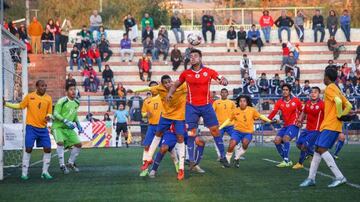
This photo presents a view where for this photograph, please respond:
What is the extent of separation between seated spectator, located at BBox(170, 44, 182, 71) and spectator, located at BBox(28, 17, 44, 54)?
6622 millimetres

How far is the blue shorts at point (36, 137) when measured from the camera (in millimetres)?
18391

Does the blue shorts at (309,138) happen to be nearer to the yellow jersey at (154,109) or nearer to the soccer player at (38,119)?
the yellow jersey at (154,109)

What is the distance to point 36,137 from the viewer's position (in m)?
18.5

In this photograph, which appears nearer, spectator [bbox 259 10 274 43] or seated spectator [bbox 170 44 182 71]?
seated spectator [bbox 170 44 182 71]

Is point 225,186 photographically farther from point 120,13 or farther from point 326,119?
point 120,13

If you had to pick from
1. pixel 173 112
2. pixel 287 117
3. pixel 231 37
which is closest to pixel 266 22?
pixel 231 37

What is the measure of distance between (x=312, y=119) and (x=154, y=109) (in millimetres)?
3441

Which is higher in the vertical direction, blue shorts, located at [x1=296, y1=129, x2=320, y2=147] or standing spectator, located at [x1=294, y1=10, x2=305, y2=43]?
standing spectator, located at [x1=294, y1=10, x2=305, y2=43]

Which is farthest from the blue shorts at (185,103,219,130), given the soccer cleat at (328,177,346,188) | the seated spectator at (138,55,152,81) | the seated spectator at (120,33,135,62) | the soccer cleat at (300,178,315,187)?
the seated spectator at (120,33,135,62)

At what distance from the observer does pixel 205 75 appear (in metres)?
17.8

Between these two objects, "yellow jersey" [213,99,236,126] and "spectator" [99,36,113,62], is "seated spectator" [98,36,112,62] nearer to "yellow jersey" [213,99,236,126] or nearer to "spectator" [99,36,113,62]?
"spectator" [99,36,113,62]

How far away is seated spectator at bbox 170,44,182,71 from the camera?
4359cm

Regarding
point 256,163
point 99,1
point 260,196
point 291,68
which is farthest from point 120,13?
point 260,196

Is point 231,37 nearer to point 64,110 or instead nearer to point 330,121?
point 64,110
